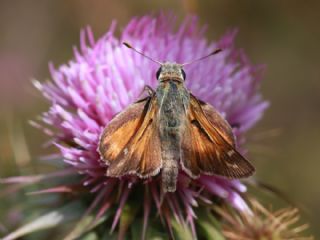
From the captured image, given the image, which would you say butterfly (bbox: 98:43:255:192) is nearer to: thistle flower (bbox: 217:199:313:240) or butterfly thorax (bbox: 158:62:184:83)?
butterfly thorax (bbox: 158:62:184:83)

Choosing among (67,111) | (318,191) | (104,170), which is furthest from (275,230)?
(318,191)


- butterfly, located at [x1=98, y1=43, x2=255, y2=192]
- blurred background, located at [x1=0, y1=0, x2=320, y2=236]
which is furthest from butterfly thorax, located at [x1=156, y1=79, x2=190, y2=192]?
blurred background, located at [x1=0, y1=0, x2=320, y2=236]

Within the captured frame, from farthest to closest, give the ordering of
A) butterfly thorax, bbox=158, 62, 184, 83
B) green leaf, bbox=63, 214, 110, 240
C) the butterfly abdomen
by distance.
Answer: butterfly thorax, bbox=158, 62, 184, 83 < green leaf, bbox=63, 214, 110, 240 < the butterfly abdomen

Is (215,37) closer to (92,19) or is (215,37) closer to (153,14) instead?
(92,19)

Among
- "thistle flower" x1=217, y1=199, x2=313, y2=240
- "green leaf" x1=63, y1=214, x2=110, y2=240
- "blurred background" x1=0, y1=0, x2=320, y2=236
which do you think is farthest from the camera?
"blurred background" x1=0, y1=0, x2=320, y2=236

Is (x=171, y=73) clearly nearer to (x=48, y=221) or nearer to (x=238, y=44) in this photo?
(x=48, y=221)

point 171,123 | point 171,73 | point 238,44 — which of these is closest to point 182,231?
point 171,123
